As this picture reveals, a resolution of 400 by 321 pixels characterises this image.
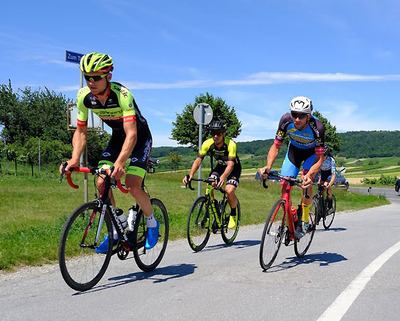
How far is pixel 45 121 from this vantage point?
55.5 meters

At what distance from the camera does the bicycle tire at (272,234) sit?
5562 millimetres

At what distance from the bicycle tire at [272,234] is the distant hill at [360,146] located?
4272 inches

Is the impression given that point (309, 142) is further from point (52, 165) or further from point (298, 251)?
point (52, 165)

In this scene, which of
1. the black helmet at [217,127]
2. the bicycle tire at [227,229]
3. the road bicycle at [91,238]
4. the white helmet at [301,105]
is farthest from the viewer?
the bicycle tire at [227,229]

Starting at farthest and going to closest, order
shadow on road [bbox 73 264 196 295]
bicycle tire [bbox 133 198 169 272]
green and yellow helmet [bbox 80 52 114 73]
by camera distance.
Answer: bicycle tire [bbox 133 198 169 272] → shadow on road [bbox 73 264 196 295] → green and yellow helmet [bbox 80 52 114 73]

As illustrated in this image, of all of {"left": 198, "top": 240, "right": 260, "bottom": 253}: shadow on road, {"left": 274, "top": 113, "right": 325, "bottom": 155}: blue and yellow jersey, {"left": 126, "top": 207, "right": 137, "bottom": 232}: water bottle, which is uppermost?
{"left": 274, "top": 113, "right": 325, "bottom": 155}: blue and yellow jersey

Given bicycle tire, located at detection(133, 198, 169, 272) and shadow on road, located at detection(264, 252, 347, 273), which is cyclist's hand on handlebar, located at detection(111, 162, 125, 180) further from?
shadow on road, located at detection(264, 252, 347, 273)

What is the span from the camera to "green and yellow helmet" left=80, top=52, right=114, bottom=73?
4.52 meters

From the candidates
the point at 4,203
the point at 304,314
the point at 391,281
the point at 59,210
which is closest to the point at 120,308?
the point at 304,314

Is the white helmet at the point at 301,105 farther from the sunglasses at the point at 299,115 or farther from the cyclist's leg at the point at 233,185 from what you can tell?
the cyclist's leg at the point at 233,185

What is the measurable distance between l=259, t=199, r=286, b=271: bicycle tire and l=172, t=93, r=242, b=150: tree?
54105mm

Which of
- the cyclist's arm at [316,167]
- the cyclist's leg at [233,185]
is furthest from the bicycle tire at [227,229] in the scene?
the cyclist's arm at [316,167]

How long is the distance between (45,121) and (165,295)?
54524 millimetres

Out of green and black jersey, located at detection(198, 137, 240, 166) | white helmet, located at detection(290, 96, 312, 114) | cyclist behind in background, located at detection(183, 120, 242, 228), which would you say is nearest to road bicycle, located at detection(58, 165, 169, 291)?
cyclist behind in background, located at detection(183, 120, 242, 228)
